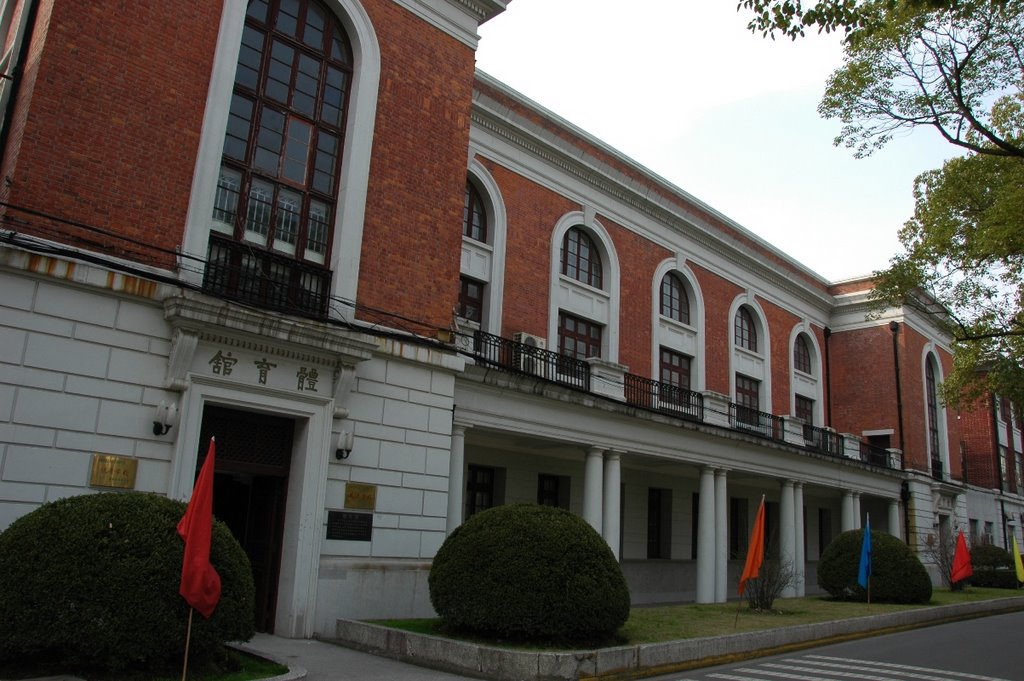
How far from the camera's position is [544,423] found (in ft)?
59.8

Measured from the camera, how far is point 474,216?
2078 centimetres

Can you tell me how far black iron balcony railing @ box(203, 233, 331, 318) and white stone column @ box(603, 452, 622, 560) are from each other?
30.0ft

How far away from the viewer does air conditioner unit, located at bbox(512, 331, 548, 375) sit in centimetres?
1909

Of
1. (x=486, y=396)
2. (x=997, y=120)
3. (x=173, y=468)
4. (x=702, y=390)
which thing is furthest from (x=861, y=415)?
(x=173, y=468)

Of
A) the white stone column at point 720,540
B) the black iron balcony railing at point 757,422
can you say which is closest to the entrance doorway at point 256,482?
the white stone column at point 720,540

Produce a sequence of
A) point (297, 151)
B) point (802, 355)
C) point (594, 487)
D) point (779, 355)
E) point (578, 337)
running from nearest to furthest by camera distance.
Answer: point (297, 151)
point (594, 487)
point (578, 337)
point (779, 355)
point (802, 355)

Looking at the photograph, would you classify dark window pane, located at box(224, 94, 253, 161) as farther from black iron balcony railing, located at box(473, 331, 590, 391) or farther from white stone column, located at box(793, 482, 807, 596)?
white stone column, located at box(793, 482, 807, 596)

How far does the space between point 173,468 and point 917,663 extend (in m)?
11.1

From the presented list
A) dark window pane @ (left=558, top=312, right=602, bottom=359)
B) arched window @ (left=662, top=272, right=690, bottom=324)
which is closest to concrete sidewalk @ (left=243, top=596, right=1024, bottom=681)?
dark window pane @ (left=558, top=312, right=602, bottom=359)

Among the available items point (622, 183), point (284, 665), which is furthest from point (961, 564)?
point (284, 665)

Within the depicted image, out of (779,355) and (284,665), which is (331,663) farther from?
(779,355)

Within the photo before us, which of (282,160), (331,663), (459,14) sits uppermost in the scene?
(459,14)

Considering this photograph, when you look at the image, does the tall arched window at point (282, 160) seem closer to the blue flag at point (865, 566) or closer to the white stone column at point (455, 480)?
the white stone column at point (455, 480)

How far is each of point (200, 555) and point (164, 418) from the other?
3.81 meters
